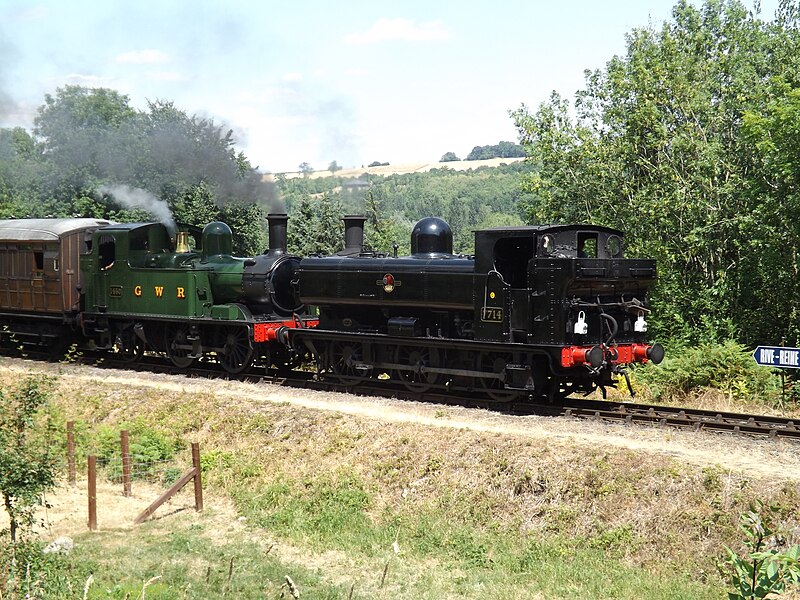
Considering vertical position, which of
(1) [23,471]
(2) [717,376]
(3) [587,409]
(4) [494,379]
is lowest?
(3) [587,409]

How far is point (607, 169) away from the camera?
26922 millimetres

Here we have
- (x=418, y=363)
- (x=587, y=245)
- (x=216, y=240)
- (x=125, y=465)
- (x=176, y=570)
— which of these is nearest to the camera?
(x=176, y=570)

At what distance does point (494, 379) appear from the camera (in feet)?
53.1

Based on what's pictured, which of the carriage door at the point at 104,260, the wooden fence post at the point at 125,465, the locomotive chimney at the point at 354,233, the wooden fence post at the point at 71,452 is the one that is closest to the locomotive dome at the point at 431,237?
the locomotive chimney at the point at 354,233

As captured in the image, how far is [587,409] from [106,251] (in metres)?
13.3

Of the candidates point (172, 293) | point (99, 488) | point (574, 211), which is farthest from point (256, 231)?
point (99, 488)

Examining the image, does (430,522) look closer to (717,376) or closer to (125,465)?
(125,465)

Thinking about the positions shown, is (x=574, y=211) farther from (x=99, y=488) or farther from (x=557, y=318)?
(x=99, y=488)

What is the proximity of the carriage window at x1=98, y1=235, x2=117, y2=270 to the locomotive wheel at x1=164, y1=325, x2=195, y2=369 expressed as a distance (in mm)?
2638

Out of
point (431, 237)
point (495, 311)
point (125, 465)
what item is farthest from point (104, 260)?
point (495, 311)

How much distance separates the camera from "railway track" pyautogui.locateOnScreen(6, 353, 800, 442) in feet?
45.4

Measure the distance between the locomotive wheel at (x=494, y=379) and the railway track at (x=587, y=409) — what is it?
0.41ft

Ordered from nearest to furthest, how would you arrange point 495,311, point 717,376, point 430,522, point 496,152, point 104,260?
point 430,522 < point 495,311 < point 717,376 < point 104,260 < point 496,152

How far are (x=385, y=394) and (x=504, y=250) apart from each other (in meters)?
3.98
